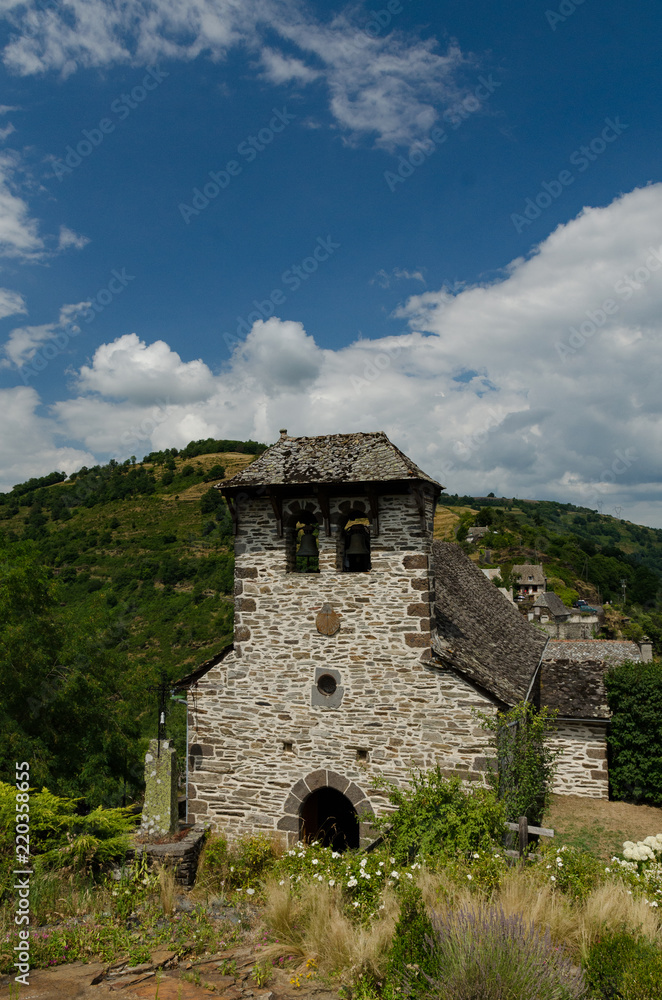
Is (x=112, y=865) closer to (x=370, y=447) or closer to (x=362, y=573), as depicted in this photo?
(x=362, y=573)

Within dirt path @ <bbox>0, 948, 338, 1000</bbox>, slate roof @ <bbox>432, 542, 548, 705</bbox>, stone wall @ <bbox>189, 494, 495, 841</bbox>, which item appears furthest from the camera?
slate roof @ <bbox>432, 542, 548, 705</bbox>

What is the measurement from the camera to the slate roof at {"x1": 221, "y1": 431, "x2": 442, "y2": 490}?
34.8 feet

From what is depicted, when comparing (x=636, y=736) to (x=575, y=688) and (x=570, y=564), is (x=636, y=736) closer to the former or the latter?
(x=575, y=688)

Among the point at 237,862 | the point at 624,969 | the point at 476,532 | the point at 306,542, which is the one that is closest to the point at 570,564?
the point at 476,532

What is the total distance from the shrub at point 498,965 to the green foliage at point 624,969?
6.5 inches

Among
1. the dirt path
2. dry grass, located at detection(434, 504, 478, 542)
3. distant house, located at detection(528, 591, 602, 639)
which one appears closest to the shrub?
the dirt path

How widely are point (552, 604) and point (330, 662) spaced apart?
214 ft

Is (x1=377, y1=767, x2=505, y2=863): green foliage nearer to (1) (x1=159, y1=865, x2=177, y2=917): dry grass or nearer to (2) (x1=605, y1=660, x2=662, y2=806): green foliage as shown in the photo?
(1) (x1=159, y1=865, x2=177, y2=917): dry grass

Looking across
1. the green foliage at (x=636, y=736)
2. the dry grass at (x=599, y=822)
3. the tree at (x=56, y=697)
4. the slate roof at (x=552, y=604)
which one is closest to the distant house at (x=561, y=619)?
the slate roof at (x=552, y=604)

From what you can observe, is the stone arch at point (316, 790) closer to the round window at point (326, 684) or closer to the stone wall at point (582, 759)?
the round window at point (326, 684)

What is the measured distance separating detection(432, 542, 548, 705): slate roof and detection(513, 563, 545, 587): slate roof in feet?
200

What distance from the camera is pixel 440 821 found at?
8438 mm

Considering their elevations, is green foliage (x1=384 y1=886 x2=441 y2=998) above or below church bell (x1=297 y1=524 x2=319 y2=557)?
below

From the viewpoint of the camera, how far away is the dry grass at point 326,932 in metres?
5.23
